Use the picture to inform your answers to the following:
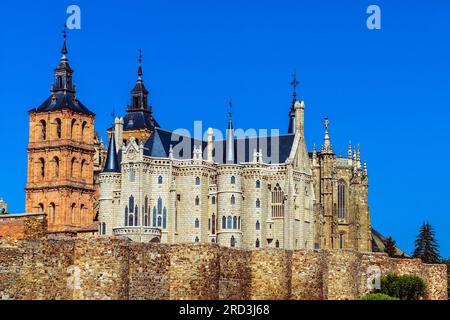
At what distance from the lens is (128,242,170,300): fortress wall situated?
100 feet

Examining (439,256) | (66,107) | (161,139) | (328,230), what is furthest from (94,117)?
(439,256)

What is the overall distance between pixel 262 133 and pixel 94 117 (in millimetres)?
22916

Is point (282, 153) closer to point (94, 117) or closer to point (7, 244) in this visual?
point (94, 117)

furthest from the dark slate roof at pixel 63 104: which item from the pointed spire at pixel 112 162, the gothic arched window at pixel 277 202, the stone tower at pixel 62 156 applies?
the gothic arched window at pixel 277 202

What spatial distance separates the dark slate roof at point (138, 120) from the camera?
138000 mm

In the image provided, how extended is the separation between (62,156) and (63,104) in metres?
6.00

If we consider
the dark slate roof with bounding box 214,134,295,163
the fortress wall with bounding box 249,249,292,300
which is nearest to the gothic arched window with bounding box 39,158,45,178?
the dark slate roof with bounding box 214,134,295,163

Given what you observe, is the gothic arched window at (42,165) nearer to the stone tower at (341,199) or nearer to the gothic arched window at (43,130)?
the gothic arched window at (43,130)

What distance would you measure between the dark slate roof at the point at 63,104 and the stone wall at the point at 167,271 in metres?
89.4

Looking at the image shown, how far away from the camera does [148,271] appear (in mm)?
31078

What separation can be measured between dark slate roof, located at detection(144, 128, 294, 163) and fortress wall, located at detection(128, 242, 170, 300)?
75.6m

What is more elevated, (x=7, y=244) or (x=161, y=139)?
(x=161, y=139)
